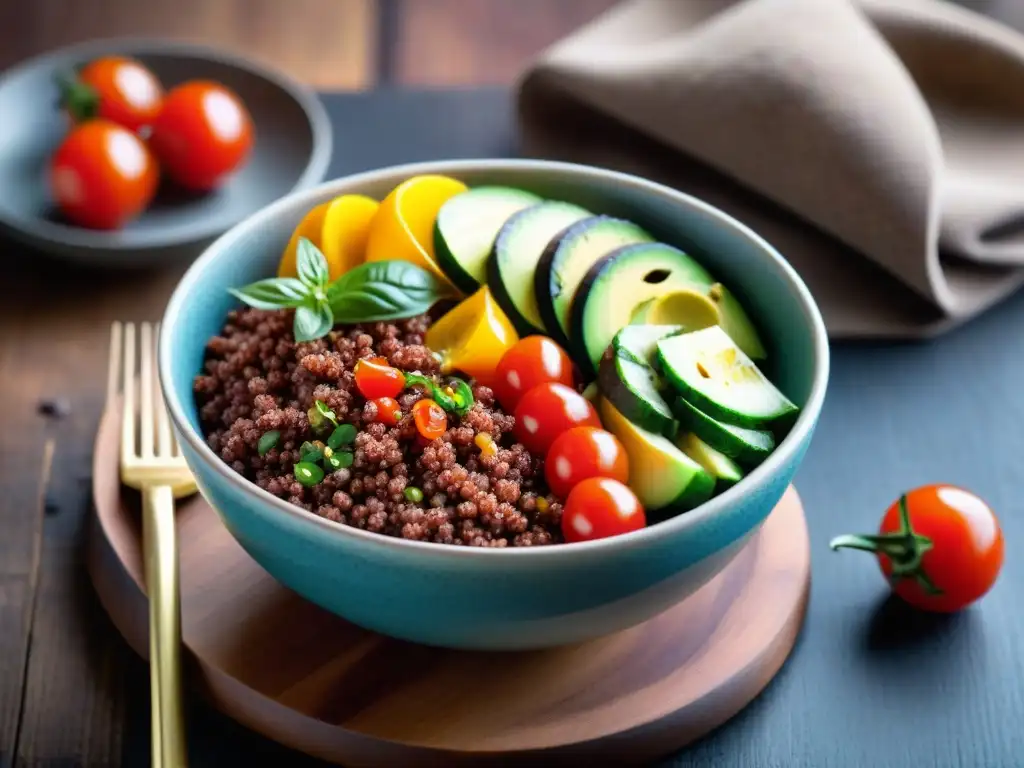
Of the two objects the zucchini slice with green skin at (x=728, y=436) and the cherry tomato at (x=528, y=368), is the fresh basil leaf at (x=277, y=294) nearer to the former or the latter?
the cherry tomato at (x=528, y=368)

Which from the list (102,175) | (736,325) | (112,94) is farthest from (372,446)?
(112,94)

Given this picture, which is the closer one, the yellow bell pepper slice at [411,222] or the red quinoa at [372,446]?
the red quinoa at [372,446]

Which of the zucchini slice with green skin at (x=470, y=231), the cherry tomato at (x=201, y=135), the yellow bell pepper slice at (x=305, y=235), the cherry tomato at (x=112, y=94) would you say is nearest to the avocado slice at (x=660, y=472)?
the zucchini slice with green skin at (x=470, y=231)

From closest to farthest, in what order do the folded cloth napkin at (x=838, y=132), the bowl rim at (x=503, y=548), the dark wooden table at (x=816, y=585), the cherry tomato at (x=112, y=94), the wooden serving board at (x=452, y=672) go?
the bowl rim at (x=503, y=548) → the wooden serving board at (x=452, y=672) → the dark wooden table at (x=816, y=585) → the folded cloth napkin at (x=838, y=132) → the cherry tomato at (x=112, y=94)

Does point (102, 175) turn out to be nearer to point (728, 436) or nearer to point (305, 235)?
point (305, 235)

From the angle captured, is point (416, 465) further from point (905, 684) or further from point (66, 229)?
point (66, 229)

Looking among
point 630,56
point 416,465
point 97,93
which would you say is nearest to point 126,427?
point 416,465

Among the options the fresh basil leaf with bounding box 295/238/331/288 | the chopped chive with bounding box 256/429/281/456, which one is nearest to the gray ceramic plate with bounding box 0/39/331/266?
the fresh basil leaf with bounding box 295/238/331/288
